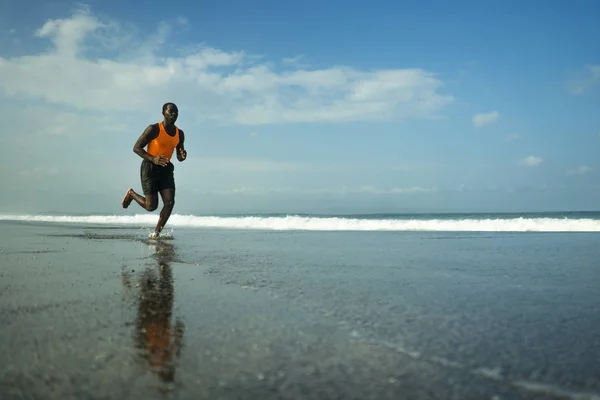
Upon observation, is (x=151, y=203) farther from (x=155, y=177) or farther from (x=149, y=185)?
(x=155, y=177)

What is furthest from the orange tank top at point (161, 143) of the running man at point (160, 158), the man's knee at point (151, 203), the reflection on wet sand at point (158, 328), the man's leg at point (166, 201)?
the reflection on wet sand at point (158, 328)

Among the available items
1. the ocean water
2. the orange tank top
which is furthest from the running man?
the ocean water

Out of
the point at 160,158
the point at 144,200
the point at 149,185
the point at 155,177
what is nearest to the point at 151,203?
the point at 144,200

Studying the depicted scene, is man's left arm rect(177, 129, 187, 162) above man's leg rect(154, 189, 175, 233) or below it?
above

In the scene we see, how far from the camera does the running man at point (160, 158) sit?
28.2 ft

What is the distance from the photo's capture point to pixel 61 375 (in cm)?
162

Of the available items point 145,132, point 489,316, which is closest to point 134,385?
point 489,316

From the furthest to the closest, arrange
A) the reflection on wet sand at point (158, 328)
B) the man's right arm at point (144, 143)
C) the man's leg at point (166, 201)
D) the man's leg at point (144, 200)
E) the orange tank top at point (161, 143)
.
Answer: the man's leg at point (166, 201) < the man's leg at point (144, 200) < the orange tank top at point (161, 143) < the man's right arm at point (144, 143) < the reflection on wet sand at point (158, 328)

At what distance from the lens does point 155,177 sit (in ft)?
29.4

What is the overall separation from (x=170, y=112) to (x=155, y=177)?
126 cm

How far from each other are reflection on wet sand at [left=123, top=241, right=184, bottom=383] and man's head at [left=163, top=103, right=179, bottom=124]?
5.31 m

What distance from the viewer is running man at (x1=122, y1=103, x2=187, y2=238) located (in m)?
8.61

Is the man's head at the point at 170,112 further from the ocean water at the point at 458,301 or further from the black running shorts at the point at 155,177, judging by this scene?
the ocean water at the point at 458,301

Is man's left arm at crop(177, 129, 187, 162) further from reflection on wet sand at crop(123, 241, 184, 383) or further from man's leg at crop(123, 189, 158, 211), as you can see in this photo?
reflection on wet sand at crop(123, 241, 184, 383)
